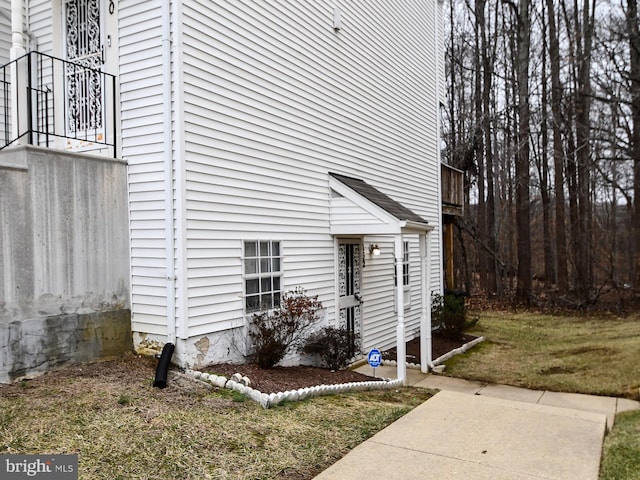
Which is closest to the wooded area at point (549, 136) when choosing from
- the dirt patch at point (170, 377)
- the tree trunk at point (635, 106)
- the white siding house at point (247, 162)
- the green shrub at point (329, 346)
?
the tree trunk at point (635, 106)

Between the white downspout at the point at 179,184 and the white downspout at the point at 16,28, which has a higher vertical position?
the white downspout at the point at 16,28

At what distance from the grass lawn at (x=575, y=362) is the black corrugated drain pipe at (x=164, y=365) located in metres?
4.04

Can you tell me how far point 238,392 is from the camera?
5469 millimetres

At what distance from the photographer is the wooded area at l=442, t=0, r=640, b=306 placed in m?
17.2

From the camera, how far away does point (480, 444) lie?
15.6ft

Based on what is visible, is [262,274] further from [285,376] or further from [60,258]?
[60,258]

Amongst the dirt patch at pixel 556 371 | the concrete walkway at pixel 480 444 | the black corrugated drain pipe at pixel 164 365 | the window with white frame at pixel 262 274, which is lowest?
the dirt patch at pixel 556 371

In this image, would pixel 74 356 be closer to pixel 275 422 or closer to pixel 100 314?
pixel 100 314

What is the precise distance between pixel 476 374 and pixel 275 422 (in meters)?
5.32

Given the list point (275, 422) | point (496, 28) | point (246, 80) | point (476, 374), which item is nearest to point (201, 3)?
point (246, 80)

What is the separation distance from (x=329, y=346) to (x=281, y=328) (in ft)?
4.49

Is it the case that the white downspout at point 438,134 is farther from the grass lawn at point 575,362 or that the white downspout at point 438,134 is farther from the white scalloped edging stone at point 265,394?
the white scalloped edging stone at point 265,394

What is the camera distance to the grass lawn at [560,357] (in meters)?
8.29

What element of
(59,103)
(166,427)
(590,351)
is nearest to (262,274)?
(166,427)
